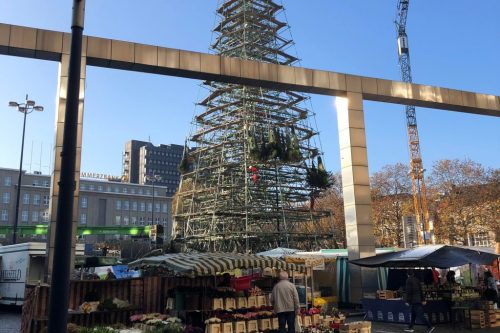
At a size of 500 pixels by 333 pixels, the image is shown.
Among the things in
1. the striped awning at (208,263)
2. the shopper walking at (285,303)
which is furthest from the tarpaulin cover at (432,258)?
the shopper walking at (285,303)

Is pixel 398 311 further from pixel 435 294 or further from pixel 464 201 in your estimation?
pixel 464 201

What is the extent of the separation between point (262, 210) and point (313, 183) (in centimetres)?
1746

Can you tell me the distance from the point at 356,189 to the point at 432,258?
4.16 m

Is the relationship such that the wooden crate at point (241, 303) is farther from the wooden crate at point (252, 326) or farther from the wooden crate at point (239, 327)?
the wooden crate at point (239, 327)

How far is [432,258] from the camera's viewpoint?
1605cm

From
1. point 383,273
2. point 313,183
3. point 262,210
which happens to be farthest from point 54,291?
point 262,210

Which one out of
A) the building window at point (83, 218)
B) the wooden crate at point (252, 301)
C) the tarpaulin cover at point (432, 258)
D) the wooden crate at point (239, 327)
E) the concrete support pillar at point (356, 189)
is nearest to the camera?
the wooden crate at point (239, 327)

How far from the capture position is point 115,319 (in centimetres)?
1449

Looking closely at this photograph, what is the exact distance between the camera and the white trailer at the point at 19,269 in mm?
22797

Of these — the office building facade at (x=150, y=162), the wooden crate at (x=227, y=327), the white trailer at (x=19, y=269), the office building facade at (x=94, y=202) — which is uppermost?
the office building facade at (x=150, y=162)

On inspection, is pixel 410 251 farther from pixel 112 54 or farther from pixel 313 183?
pixel 313 183

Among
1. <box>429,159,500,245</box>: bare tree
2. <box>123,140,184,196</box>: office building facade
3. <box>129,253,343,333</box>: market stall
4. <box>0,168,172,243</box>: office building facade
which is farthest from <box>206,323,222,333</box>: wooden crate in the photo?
<box>123,140,184,196</box>: office building facade

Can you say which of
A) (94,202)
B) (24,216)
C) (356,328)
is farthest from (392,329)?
(94,202)

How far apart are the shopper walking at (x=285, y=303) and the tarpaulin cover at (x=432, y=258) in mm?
5975
